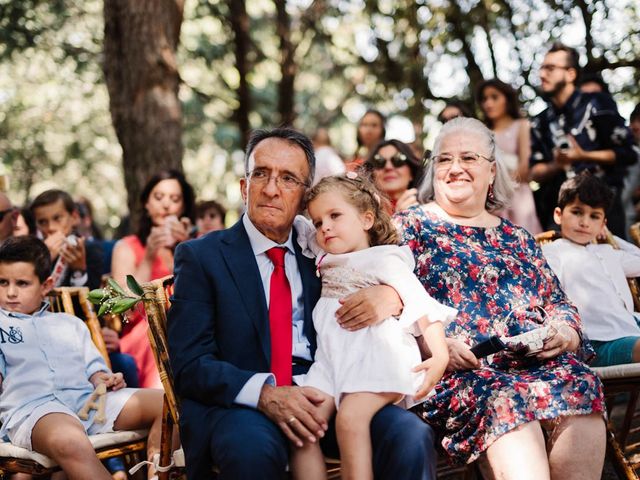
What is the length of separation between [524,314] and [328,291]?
3.14 ft

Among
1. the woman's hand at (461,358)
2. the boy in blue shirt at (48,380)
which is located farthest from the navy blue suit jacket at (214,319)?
the woman's hand at (461,358)

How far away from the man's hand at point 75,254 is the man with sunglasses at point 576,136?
11.3 ft

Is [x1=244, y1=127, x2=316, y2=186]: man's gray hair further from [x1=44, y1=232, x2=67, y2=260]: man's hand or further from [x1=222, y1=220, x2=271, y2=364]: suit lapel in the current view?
[x1=44, y1=232, x2=67, y2=260]: man's hand

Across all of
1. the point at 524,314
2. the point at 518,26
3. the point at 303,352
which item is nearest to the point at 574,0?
the point at 518,26

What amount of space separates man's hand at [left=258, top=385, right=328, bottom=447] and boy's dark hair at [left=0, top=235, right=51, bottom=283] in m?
1.63

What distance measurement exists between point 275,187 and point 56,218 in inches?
111

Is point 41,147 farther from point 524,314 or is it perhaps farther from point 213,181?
point 524,314

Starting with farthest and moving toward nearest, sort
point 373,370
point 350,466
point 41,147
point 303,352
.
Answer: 1. point 41,147
2. point 303,352
3. point 373,370
4. point 350,466

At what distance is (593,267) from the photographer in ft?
14.0

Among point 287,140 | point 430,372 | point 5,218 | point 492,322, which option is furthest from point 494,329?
point 5,218

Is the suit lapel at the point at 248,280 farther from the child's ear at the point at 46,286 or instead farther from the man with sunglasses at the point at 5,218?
the man with sunglasses at the point at 5,218

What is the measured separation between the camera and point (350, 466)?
8.79 feet

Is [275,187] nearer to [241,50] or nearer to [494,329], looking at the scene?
[494,329]

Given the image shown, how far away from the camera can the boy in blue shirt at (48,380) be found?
3215 millimetres
